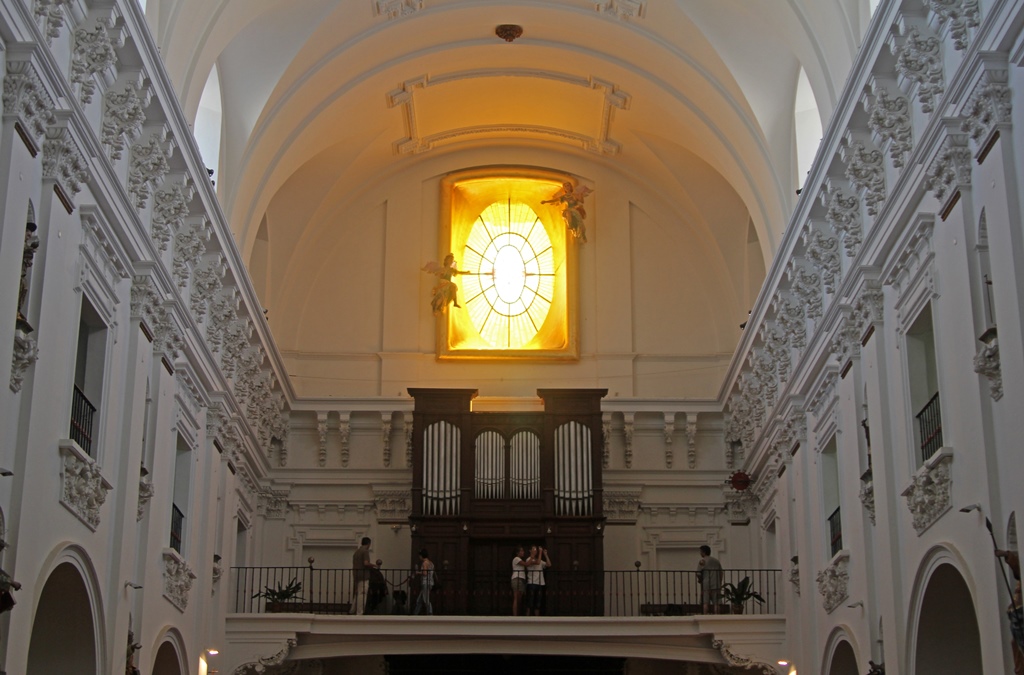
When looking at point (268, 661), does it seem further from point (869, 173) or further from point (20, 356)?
point (869, 173)

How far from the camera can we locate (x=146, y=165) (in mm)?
16281

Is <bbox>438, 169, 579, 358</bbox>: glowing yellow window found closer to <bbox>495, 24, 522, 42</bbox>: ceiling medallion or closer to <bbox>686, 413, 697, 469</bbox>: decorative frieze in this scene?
<bbox>686, 413, 697, 469</bbox>: decorative frieze

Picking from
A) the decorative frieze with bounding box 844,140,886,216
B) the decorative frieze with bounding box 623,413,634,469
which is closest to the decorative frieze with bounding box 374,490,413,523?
the decorative frieze with bounding box 623,413,634,469

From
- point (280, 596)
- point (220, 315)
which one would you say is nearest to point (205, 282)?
point (220, 315)

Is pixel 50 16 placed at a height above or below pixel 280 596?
above

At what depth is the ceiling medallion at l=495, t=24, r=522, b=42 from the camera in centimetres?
2366

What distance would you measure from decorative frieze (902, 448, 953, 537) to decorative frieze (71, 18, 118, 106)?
9058 mm

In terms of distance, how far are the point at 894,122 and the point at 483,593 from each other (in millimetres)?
11585

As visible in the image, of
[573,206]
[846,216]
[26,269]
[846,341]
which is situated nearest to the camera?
[26,269]

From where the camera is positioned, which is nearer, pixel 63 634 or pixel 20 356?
pixel 20 356

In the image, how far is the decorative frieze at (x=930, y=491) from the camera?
13.8 meters

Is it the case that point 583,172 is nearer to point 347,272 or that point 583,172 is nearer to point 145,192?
point 347,272

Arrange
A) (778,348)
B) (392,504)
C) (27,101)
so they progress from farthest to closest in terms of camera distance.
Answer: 1. (392,504)
2. (778,348)
3. (27,101)

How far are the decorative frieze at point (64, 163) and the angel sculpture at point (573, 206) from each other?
14351mm
